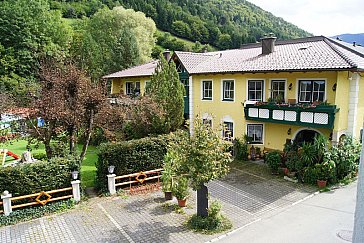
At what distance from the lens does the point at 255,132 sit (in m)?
20.8

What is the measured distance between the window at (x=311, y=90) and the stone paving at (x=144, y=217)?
5659 millimetres

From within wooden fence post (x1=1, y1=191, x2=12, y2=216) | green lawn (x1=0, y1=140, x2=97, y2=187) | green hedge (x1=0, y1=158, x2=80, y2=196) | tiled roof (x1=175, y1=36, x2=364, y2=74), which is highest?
tiled roof (x1=175, y1=36, x2=364, y2=74)

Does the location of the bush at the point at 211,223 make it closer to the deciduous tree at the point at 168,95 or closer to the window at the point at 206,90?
the deciduous tree at the point at 168,95

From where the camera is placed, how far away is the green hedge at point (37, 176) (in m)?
11.9

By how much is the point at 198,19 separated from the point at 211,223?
8806cm

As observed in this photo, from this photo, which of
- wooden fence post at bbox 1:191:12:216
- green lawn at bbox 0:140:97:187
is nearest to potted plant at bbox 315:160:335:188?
green lawn at bbox 0:140:97:187

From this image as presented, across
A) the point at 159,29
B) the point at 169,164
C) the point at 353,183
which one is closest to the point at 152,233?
the point at 169,164

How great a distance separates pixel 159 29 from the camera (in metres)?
87.8

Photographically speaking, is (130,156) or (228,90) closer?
(130,156)

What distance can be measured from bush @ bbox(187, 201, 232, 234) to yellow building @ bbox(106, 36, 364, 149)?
371 centimetres

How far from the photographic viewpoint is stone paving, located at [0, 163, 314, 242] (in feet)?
34.0

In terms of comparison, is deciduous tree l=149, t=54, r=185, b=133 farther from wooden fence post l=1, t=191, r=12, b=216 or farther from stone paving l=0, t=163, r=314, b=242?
wooden fence post l=1, t=191, r=12, b=216

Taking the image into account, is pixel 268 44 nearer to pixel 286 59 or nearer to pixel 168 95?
pixel 286 59

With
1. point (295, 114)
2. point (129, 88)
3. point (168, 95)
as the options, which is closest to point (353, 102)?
point (295, 114)
